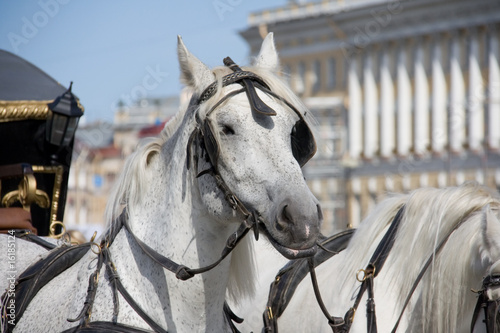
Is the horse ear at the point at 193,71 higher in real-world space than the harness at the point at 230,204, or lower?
higher

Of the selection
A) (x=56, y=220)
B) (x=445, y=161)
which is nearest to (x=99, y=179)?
(x=445, y=161)

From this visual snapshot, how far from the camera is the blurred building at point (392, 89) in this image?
102 feet

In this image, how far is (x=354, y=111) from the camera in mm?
35906

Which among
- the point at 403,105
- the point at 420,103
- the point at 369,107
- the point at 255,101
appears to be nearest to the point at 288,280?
the point at 255,101

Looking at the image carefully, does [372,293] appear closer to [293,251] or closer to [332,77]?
[293,251]

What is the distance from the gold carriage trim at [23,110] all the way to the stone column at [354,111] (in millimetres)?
31792

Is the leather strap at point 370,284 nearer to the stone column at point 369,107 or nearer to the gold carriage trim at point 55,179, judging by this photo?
the gold carriage trim at point 55,179

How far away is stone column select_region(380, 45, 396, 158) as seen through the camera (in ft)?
115

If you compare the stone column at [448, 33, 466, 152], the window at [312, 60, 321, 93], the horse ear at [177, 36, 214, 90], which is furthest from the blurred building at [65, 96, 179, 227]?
the horse ear at [177, 36, 214, 90]

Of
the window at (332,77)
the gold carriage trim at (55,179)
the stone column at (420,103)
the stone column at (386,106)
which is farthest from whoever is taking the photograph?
the window at (332,77)

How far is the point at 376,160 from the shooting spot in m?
34.5

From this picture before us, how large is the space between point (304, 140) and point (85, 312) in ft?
3.20

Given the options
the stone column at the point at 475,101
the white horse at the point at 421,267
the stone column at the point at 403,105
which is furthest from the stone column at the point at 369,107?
the white horse at the point at 421,267

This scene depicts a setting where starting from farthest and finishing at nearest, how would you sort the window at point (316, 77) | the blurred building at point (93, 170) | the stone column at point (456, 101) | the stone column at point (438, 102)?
the blurred building at point (93, 170)
the window at point (316, 77)
the stone column at point (438, 102)
the stone column at point (456, 101)
